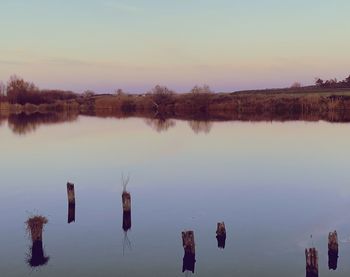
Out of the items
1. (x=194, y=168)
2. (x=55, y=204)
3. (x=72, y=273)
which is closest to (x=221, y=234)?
(x=72, y=273)

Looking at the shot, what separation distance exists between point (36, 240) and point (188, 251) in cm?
345

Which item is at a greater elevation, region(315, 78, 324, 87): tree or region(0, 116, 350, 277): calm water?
region(315, 78, 324, 87): tree

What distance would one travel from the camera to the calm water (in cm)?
995

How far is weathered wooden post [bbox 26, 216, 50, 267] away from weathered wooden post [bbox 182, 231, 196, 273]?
2880mm

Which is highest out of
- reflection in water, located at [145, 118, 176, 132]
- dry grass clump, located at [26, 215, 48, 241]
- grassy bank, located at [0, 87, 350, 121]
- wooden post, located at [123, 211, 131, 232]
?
grassy bank, located at [0, 87, 350, 121]

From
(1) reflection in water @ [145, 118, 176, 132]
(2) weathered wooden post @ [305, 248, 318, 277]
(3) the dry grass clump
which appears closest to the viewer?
(2) weathered wooden post @ [305, 248, 318, 277]

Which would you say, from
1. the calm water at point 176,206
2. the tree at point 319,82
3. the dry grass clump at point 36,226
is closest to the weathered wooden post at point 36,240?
the dry grass clump at point 36,226

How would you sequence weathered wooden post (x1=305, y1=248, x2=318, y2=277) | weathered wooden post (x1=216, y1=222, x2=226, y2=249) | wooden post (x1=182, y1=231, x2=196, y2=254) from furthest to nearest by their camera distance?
1. weathered wooden post (x1=216, y1=222, x2=226, y2=249)
2. wooden post (x1=182, y1=231, x2=196, y2=254)
3. weathered wooden post (x1=305, y1=248, x2=318, y2=277)

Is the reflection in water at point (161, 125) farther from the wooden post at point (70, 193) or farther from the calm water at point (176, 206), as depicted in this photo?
the wooden post at point (70, 193)

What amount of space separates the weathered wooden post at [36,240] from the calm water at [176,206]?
0.15m

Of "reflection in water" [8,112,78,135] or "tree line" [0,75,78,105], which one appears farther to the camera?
"tree line" [0,75,78,105]

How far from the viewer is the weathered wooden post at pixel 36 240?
33.3 feet

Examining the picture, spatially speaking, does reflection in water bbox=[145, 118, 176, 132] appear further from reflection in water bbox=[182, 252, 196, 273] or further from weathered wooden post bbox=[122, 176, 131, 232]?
reflection in water bbox=[182, 252, 196, 273]

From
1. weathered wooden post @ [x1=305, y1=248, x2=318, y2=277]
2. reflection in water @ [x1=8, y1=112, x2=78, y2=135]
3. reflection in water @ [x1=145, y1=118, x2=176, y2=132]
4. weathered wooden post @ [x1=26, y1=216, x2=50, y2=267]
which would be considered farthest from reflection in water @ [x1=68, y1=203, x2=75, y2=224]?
reflection in water @ [x1=145, y1=118, x2=176, y2=132]
